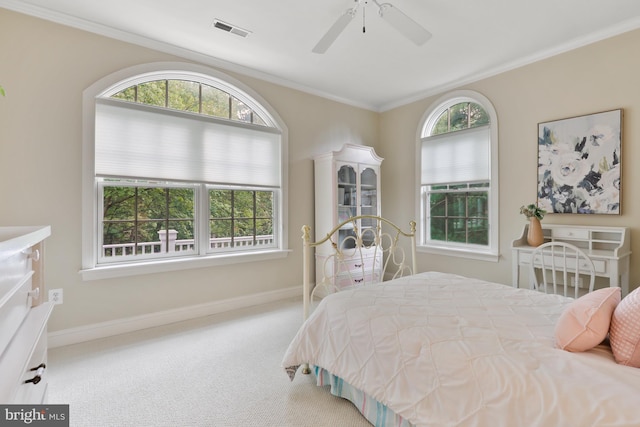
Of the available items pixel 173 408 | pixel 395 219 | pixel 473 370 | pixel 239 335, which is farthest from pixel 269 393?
pixel 395 219

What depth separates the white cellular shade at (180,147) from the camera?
9.00ft

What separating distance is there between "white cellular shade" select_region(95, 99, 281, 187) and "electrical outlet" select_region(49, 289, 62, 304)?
40.3 inches

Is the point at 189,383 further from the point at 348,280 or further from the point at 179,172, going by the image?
the point at 348,280

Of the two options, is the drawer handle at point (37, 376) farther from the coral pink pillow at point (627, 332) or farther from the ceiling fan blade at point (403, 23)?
the ceiling fan blade at point (403, 23)

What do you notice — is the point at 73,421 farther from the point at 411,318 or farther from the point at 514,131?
the point at 514,131

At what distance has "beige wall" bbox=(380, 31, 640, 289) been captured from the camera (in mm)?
2631

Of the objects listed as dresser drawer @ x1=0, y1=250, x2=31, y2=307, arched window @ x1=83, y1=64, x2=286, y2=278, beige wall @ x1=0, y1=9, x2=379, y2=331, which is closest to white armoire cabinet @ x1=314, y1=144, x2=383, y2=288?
arched window @ x1=83, y1=64, x2=286, y2=278

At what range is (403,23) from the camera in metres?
2.10

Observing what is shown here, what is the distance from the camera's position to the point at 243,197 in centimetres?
359

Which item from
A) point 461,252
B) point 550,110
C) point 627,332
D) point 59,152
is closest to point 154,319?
point 59,152

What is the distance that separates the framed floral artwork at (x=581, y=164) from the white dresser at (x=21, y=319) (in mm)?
3859

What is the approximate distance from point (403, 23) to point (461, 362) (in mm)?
2100

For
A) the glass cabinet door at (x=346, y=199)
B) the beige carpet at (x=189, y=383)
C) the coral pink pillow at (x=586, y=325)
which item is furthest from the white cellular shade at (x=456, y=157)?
the beige carpet at (x=189, y=383)

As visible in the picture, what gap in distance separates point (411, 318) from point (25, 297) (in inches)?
64.7
